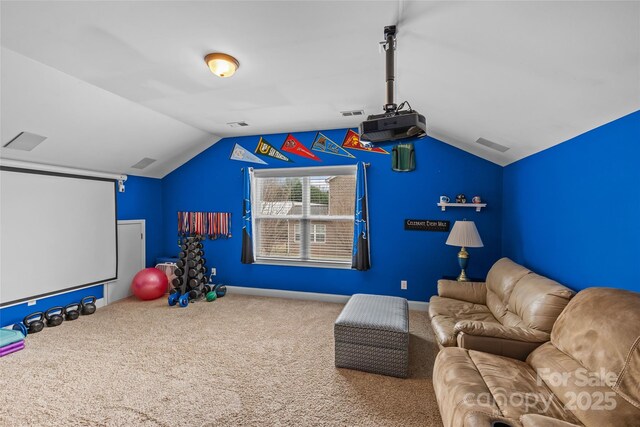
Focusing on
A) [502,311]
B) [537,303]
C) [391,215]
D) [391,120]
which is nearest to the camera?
[391,120]

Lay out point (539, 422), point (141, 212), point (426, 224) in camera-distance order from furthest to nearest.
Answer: point (141, 212) → point (426, 224) → point (539, 422)

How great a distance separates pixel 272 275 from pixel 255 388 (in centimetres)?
259

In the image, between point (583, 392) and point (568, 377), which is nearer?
point (583, 392)

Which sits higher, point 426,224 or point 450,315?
point 426,224

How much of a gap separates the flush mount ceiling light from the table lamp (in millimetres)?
3069

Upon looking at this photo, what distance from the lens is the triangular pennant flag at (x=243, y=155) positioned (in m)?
5.01

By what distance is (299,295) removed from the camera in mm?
4832

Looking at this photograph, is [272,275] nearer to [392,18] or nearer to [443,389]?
[443,389]

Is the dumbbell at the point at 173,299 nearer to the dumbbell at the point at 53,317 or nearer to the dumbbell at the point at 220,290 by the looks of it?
the dumbbell at the point at 220,290

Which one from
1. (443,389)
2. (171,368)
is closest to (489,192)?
(443,389)

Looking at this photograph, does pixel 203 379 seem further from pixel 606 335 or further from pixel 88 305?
pixel 606 335

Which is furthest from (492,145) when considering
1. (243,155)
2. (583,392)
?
(243,155)

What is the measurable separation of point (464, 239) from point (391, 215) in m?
1.10

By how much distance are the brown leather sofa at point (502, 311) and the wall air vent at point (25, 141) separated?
458cm
